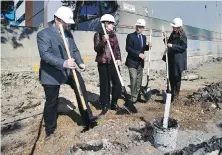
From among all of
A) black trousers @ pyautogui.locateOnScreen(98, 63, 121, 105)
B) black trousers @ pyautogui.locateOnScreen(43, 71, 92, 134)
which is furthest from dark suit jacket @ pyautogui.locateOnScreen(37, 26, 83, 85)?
black trousers @ pyautogui.locateOnScreen(98, 63, 121, 105)

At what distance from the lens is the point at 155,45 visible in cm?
1159

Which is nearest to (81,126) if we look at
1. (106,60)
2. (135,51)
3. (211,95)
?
(106,60)

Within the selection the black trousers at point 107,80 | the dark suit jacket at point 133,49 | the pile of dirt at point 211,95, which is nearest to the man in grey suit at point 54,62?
the black trousers at point 107,80

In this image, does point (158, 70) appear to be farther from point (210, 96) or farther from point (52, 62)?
point (52, 62)

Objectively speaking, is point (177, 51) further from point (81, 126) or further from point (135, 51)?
point (81, 126)

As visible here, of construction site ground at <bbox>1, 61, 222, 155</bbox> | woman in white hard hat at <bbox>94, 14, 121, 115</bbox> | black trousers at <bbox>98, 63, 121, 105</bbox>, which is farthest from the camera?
black trousers at <bbox>98, 63, 121, 105</bbox>

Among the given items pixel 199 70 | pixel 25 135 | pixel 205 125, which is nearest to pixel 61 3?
pixel 25 135

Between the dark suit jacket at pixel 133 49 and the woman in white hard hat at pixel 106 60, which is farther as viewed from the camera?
the dark suit jacket at pixel 133 49

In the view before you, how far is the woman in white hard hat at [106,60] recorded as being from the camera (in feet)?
18.0

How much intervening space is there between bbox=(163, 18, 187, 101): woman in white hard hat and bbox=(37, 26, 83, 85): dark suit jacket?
2467mm

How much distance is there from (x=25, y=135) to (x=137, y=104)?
2.46 meters

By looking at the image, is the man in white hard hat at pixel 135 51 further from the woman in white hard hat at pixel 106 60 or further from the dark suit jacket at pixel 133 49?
the woman in white hard hat at pixel 106 60

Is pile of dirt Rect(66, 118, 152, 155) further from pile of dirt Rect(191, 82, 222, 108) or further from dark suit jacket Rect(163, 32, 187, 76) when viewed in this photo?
pile of dirt Rect(191, 82, 222, 108)

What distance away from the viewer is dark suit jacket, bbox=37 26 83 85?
14.3 ft
